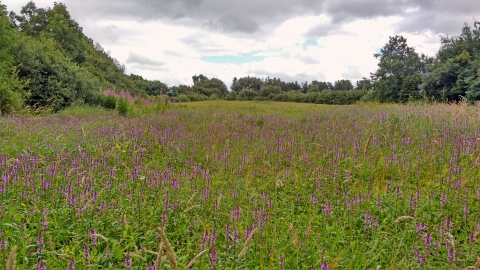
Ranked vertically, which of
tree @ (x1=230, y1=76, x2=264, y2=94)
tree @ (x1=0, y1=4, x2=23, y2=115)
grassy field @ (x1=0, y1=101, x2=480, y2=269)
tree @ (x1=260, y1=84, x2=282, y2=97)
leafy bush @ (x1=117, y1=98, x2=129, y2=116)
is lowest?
grassy field @ (x1=0, y1=101, x2=480, y2=269)

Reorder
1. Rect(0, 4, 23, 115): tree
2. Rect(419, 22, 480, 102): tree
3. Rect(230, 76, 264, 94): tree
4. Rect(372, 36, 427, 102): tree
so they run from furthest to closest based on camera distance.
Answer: Rect(230, 76, 264, 94): tree → Rect(372, 36, 427, 102): tree → Rect(419, 22, 480, 102): tree → Rect(0, 4, 23, 115): tree

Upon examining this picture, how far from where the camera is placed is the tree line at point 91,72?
1250cm

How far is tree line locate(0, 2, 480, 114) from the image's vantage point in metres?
12.5

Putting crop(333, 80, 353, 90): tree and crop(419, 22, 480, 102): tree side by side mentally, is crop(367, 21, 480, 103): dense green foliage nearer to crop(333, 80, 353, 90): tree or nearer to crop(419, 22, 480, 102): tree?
crop(419, 22, 480, 102): tree

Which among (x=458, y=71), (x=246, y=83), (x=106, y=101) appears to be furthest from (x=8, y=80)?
(x=246, y=83)

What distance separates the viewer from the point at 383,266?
Answer: 2.39 metres

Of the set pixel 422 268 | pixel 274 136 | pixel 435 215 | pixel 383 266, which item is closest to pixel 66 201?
pixel 383 266

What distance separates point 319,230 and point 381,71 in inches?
2120

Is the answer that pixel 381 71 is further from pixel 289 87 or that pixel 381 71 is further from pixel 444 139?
pixel 444 139

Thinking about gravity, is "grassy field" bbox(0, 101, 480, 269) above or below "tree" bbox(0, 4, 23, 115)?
below

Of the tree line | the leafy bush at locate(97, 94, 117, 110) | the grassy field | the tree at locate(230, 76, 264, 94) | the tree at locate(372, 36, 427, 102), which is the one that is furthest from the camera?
the tree at locate(230, 76, 264, 94)

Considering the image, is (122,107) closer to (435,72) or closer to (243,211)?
(243,211)

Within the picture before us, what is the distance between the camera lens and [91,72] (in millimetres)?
27547

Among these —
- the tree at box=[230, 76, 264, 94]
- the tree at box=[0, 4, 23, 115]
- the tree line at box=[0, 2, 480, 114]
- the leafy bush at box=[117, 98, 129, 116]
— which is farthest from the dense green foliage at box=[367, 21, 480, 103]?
the tree at box=[230, 76, 264, 94]
